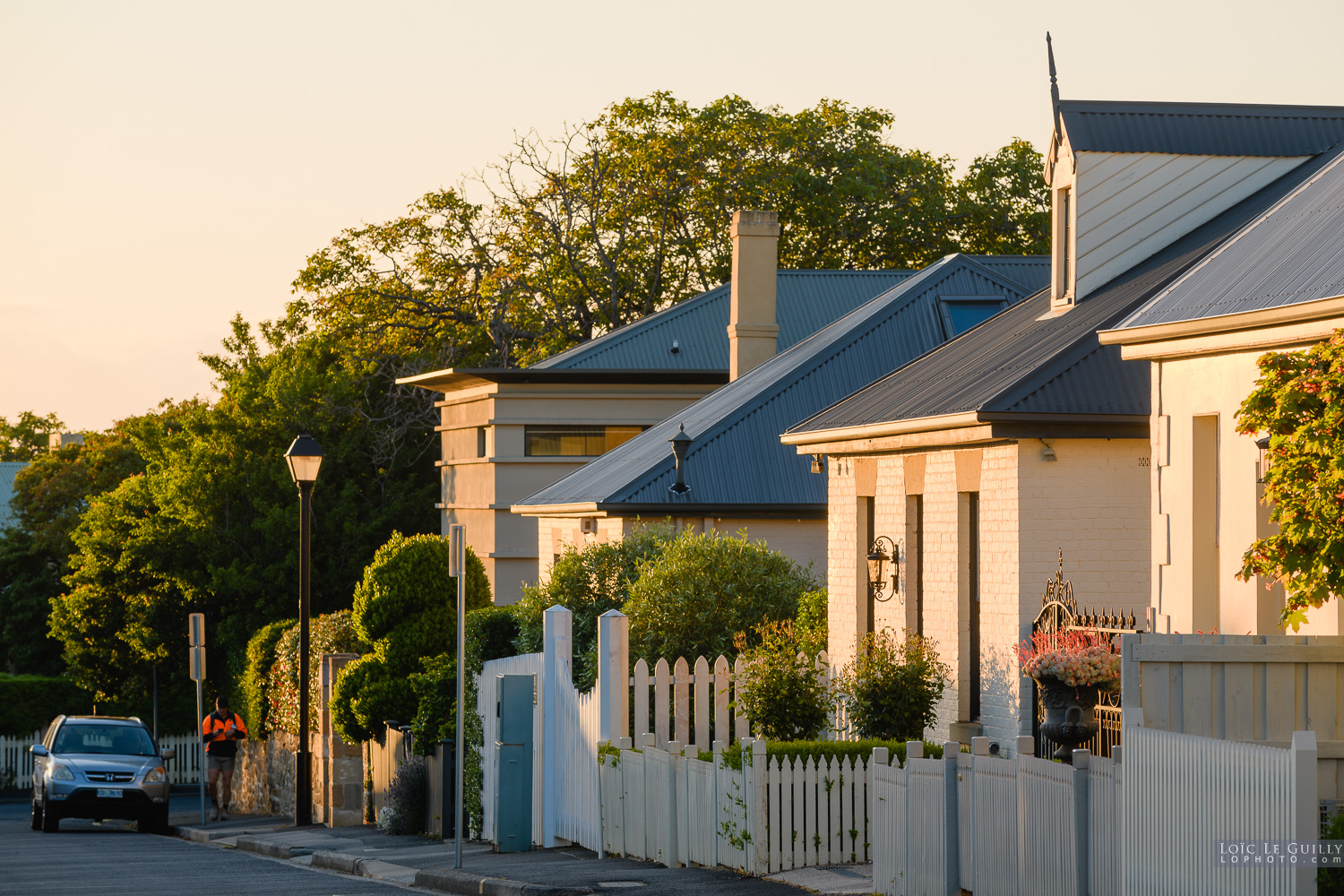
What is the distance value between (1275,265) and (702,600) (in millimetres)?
8462

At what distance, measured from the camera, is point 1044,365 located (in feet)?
51.1

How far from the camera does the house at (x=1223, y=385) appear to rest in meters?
12.1

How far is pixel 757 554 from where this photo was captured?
66.6ft

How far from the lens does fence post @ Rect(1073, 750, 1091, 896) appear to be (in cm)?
986

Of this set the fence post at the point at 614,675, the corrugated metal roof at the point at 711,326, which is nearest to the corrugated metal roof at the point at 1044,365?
the fence post at the point at 614,675

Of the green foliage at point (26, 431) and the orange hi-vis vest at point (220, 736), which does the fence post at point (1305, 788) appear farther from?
the green foliage at point (26, 431)

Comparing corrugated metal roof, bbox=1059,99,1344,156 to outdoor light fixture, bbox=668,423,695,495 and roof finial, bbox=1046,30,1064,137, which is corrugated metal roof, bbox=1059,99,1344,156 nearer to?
roof finial, bbox=1046,30,1064,137

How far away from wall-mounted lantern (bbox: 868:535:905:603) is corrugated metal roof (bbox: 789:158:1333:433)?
1289 mm

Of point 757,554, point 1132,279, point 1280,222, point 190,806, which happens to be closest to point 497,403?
point 190,806

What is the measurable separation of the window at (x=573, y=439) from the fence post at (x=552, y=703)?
58.7 feet

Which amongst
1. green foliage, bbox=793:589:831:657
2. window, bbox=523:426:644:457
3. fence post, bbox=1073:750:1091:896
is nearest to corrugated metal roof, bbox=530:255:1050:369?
window, bbox=523:426:644:457

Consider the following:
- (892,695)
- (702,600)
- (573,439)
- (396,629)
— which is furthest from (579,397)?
(892,695)

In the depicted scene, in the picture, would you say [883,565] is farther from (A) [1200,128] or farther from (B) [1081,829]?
(B) [1081,829]

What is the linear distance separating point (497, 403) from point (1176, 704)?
83.5ft
